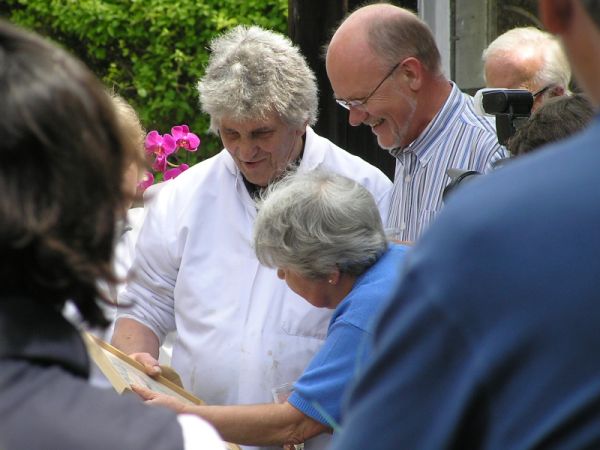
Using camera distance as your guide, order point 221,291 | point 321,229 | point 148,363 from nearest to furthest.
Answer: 1. point 321,229
2. point 148,363
3. point 221,291

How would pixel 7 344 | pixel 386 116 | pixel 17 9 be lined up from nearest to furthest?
pixel 7 344
pixel 386 116
pixel 17 9

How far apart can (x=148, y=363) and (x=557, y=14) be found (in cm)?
222

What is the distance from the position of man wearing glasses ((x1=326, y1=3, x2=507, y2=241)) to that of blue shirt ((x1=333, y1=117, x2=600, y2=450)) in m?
2.47

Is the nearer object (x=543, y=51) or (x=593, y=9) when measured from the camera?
(x=593, y=9)

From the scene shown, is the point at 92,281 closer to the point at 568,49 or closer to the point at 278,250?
the point at 568,49

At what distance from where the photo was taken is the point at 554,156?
1070 millimetres

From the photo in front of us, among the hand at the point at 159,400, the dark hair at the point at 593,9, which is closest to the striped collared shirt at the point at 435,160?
the hand at the point at 159,400

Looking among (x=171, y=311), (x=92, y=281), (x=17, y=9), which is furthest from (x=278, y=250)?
(x=17, y=9)

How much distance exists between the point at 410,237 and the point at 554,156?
2566 mm

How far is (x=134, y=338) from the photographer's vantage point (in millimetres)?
3453

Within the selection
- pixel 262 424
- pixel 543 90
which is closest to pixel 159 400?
pixel 262 424

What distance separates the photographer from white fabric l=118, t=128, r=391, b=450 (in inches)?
127

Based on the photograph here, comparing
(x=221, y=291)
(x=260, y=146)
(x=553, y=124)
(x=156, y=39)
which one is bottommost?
(x=156, y=39)

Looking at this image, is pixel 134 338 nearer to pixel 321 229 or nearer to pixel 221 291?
pixel 221 291
